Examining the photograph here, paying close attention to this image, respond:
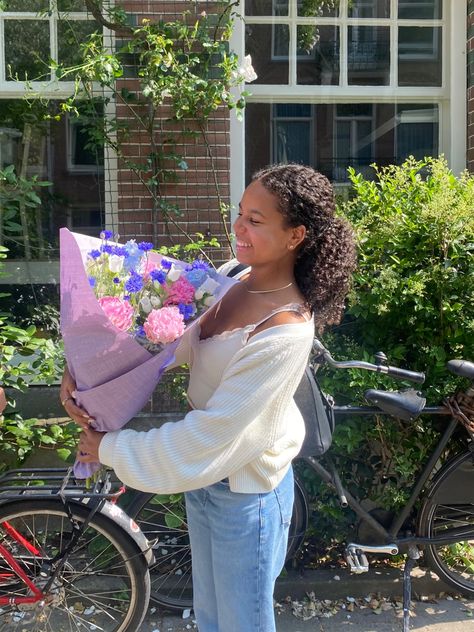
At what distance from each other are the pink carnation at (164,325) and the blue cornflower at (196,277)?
Answer: 0.15m

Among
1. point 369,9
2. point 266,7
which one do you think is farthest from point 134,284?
point 369,9

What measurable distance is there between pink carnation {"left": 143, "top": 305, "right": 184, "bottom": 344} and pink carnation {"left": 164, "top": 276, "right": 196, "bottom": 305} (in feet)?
0.24

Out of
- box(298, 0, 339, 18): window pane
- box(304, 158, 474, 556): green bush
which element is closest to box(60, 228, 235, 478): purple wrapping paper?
box(304, 158, 474, 556): green bush

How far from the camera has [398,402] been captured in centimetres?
279

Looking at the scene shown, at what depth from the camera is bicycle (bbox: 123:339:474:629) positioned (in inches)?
117

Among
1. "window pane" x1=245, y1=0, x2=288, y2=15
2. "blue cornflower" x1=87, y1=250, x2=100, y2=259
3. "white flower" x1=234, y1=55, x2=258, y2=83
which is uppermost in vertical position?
"window pane" x1=245, y1=0, x2=288, y2=15

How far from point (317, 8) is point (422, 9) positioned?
77cm

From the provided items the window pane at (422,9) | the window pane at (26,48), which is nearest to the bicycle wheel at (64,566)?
the window pane at (26,48)

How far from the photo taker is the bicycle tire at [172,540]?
3.07m

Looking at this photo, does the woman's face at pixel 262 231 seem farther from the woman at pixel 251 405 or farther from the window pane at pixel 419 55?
the window pane at pixel 419 55

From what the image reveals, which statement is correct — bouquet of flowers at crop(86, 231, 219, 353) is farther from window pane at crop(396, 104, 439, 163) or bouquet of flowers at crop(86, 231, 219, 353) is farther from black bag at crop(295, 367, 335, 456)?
window pane at crop(396, 104, 439, 163)

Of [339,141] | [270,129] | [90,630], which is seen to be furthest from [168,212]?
[90,630]

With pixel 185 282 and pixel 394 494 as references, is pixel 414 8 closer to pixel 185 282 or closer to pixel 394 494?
pixel 394 494

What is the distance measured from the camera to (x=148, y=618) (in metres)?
3.12
